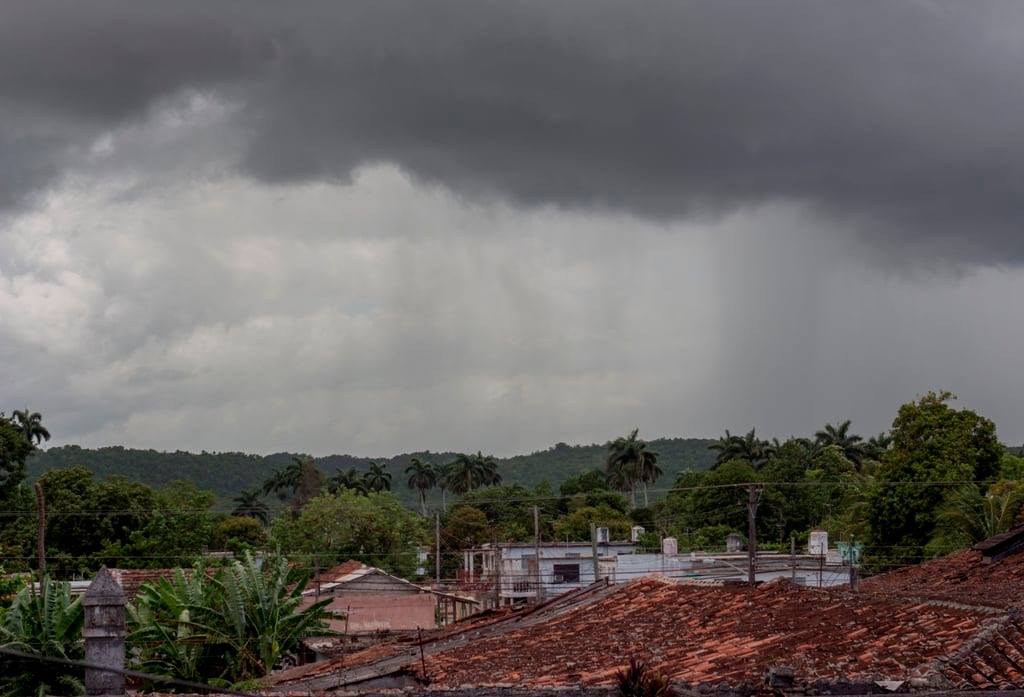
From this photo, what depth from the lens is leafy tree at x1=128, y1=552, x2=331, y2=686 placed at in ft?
84.1

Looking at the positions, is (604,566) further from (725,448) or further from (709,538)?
(725,448)

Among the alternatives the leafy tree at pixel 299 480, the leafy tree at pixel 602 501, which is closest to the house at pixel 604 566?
the leafy tree at pixel 602 501

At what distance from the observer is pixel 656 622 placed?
906 inches

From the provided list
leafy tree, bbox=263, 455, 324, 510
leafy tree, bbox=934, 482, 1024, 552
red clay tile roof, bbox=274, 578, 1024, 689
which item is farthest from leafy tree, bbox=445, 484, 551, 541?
red clay tile roof, bbox=274, 578, 1024, 689

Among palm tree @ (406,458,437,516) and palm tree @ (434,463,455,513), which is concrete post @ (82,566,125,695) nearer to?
palm tree @ (406,458,437,516)

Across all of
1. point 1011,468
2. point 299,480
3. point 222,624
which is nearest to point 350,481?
point 299,480

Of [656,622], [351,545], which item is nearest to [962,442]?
[351,545]

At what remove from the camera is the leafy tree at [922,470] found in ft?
202

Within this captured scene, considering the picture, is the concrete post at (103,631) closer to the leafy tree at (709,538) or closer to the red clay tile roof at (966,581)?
the red clay tile roof at (966,581)

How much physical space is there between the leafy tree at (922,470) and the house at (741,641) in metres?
33.6

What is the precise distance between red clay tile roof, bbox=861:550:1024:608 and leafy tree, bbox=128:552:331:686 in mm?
12446

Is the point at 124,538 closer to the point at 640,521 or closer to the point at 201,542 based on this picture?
the point at 201,542

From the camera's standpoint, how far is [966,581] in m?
Answer: 26.9

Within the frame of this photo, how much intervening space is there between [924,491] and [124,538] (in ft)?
161
